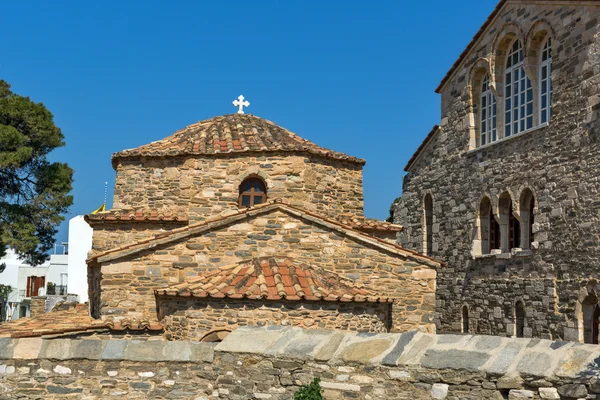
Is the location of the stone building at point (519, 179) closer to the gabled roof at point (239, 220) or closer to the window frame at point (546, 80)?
the window frame at point (546, 80)

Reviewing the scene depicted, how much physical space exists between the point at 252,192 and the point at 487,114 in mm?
6741

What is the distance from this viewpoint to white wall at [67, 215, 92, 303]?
4156 cm

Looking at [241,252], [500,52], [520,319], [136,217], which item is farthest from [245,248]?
[500,52]

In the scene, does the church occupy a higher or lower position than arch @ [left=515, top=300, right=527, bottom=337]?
higher

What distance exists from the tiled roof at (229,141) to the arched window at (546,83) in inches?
176

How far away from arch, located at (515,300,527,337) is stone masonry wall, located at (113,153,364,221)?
4.67 m

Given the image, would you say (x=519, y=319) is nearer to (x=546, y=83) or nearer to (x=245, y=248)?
(x=546, y=83)

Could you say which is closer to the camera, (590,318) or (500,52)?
(590,318)

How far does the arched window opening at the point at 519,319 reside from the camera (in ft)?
58.2

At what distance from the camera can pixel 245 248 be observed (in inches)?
561

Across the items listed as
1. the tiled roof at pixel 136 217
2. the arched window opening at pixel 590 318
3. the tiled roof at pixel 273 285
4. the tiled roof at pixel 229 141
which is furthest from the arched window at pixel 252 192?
the arched window opening at pixel 590 318

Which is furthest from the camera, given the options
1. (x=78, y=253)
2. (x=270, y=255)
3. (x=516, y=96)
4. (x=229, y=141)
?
(x=78, y=253)

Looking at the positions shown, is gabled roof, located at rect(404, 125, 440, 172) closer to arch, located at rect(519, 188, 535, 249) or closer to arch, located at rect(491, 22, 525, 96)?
arch, located at rect(491, 22, 525, 96)

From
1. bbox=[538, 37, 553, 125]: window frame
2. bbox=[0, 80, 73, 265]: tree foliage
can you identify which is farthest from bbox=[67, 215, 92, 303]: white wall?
bbox=[538, 37, 553, 125]: window frame
